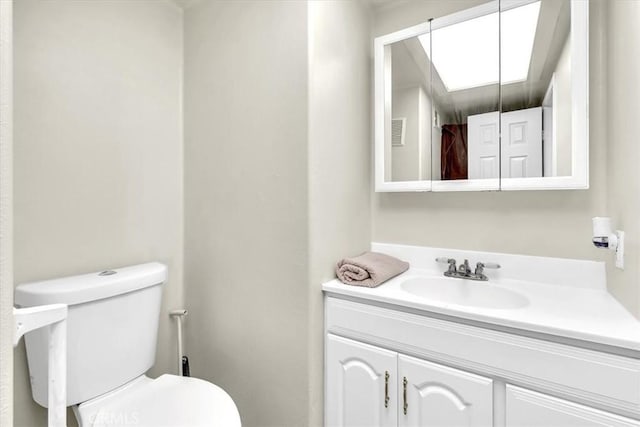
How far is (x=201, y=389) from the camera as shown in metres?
1.18

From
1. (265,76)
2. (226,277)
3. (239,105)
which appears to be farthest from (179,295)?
(265,76)

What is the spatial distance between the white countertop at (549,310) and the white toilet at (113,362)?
2.06 ft

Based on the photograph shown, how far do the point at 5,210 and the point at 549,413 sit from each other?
4.26ft

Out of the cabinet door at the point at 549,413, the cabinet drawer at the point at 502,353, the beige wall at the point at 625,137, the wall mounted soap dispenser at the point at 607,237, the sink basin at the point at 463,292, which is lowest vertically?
the cabinet door at the point at 549,413

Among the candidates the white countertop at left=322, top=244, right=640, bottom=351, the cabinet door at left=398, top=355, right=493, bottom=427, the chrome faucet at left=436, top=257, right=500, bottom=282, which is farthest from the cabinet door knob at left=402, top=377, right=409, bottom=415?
the chrome faucet at left=436, top=257, right=500, bottom=282

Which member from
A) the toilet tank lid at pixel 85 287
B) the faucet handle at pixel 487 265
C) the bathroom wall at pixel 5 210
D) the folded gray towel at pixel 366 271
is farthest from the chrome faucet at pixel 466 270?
the bathroom wall at pixel 5 210

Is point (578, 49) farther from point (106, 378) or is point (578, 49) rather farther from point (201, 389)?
point (106, 378)

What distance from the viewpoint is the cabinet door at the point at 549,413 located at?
833 millimetres

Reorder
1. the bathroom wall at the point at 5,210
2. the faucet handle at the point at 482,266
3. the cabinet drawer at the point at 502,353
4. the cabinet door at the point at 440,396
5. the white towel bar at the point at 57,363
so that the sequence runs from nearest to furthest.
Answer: the bathroom wall at the point at 5,210
the white towel bar at the point at 57,363
the cabinet drawer at the point at 502,353
the cabinet door at the point at 440,396
the faucet handle at the point at 482,266

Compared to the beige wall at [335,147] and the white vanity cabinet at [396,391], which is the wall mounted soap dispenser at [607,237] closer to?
the white vanity cabinet at [396,391]

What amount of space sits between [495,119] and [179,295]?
1.72 m

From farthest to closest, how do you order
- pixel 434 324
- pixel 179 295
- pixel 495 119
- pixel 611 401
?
pixel 179 295
pixel 495 119
pixel 434 324
pixel 611 401

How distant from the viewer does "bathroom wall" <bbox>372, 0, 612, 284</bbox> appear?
3.89ft

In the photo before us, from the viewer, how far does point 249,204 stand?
138 centimetres
